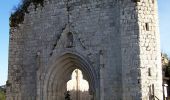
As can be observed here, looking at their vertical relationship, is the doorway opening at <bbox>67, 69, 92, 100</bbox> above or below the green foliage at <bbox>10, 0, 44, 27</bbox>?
below

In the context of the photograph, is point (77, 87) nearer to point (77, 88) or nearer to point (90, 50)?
point (77, 88)

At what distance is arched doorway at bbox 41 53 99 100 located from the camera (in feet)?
52.3

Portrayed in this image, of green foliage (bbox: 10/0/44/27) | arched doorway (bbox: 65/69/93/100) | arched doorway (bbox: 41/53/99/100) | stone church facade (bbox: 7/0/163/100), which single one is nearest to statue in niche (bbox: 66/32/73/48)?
stone church facade (bbox: 7/0/163/100)

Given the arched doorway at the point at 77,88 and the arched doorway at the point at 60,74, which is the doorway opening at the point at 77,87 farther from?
the arched doorway at the point at 60,74

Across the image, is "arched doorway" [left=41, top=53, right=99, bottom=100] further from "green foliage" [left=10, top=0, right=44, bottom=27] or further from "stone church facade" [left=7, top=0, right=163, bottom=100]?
"green foliage" [left=10, top=0, right=44, bottom=27]

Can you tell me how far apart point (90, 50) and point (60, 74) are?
6.69 feet

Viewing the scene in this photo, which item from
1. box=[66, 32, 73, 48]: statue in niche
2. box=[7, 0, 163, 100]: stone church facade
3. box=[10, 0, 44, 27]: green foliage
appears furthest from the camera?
box=[10, 0, 44, 27]: green foliage

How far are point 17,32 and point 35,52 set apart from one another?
153 cm

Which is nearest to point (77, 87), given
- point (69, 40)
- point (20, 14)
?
point (69, 40)

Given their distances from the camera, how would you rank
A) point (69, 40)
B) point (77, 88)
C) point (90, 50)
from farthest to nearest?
point (77, 88), point (69, 40), point (90, 50)

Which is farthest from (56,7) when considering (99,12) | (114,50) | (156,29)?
(156,29)

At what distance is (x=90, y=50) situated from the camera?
15508 millimetres

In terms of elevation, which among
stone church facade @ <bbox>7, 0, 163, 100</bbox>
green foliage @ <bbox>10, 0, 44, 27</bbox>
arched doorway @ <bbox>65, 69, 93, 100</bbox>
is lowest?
arched doorway @ <bbox>65, 69, 93, 100</bbox>

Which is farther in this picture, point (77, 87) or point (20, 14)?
point (77, 87)
